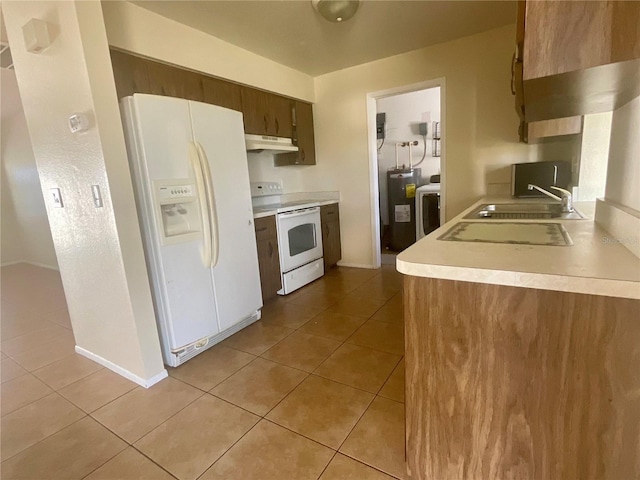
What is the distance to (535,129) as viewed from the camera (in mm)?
2121

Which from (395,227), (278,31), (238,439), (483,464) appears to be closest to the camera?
(483,464)

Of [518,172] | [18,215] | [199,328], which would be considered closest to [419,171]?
[518,172]

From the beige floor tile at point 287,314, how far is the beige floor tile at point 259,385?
562 millimetres

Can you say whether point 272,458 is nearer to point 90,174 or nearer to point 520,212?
point 90,174

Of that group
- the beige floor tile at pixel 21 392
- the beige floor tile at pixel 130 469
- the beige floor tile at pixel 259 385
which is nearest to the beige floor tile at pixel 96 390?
the beige floor tile at pixel 21 392

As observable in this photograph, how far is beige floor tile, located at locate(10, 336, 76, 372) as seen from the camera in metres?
2.19

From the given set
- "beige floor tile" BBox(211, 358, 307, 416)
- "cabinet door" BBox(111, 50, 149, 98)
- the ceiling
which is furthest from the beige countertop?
"cabinet door" BBox(111, 50, 149, 98)

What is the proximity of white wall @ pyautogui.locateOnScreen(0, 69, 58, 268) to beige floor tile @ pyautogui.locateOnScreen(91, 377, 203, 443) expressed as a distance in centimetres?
445

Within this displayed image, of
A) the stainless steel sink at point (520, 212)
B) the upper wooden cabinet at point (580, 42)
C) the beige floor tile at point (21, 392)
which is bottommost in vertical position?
the beige floor tile at point (21, 392)

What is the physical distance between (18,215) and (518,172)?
7.66 m

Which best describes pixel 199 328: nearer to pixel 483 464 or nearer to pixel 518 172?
pixel 483 464

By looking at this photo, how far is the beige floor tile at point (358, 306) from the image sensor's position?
2621 mm

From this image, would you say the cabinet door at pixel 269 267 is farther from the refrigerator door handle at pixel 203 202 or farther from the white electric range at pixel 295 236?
the refrigerator door handle at pixel 203 202

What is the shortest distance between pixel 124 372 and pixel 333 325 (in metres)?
1.42
